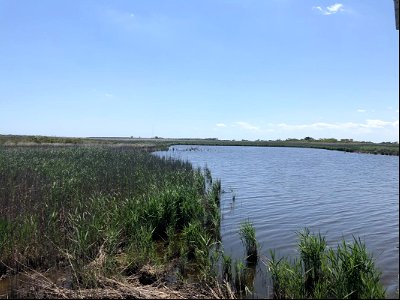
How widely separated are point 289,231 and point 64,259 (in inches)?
280

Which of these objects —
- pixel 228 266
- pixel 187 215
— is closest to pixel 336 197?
pixel 187 215

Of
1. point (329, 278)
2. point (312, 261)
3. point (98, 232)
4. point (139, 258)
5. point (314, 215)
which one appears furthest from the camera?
point (314, 215)

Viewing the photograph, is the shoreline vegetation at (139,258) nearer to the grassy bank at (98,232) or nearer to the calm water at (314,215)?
the grassy bank at (98,232)

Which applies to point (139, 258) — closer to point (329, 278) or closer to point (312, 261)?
point (312, 261)

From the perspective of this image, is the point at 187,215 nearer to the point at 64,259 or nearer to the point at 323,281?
the point at 64,259

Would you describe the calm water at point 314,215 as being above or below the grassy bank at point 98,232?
below

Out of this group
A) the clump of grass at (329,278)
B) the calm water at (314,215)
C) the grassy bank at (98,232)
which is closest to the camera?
the clump of grass at (329,278)

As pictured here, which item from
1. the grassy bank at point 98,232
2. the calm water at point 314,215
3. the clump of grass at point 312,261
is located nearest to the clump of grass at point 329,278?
the clump of grass at point 312,261

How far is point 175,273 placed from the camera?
8227 millimetres

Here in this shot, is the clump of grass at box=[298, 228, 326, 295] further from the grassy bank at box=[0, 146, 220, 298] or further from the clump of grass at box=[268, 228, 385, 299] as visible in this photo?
the grassy bank at box=[0, 146, 220, 298]

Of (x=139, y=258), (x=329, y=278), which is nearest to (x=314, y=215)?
(x=329, y=278)

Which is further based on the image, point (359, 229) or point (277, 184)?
point (277, 184)

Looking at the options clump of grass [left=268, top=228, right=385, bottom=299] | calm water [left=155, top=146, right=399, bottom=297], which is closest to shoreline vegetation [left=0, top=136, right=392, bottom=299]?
clump of grass [left=268, top=228, right=385, bottom=299]

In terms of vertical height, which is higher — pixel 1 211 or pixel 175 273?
pixel 1 211
